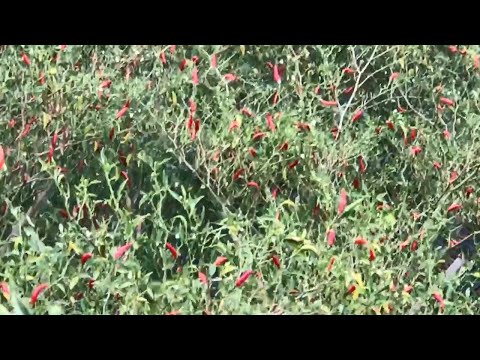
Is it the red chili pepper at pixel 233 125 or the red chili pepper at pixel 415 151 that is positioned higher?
the red chili pepper at pixel 233 125

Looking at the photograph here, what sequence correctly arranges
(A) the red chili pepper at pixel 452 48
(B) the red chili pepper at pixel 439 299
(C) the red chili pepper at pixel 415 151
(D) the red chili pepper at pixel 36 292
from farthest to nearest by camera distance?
(A) the red chili pepper at pixel 452 48, (C) the red chili pepper at pixel 415 151, (B) the red chili pepper at pixel 439 299, (D) the red chili pepper at pixel 36 292

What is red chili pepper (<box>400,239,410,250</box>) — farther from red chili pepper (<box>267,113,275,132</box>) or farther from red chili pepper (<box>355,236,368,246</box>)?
red chili pepper (<box>267,113,275,132</box>)

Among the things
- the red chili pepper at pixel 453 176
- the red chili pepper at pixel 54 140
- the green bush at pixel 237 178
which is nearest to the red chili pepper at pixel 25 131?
the green bush at pixel 237 178

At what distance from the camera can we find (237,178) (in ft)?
10.5

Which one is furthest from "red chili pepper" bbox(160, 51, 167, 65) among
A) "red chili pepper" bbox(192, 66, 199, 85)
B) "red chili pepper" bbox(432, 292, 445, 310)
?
"red chili pepper" bbox(432, 292, 445, 310)

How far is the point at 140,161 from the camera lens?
3240 mm

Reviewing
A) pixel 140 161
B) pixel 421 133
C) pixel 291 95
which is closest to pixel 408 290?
pixel 421 133

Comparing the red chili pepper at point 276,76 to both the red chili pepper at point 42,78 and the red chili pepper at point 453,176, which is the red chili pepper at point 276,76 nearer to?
the red chili pepper at point 453,176

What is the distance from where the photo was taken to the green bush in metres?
2.98

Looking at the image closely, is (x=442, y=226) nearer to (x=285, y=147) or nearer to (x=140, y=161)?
(x=285, y=147)

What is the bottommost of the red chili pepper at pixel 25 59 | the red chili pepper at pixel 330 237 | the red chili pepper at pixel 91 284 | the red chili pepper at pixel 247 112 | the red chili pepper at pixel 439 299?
the red chili pepper at pixel 439 299

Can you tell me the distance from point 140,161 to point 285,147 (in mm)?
593

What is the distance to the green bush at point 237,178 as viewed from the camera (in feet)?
9.78

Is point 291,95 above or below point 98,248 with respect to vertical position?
above
